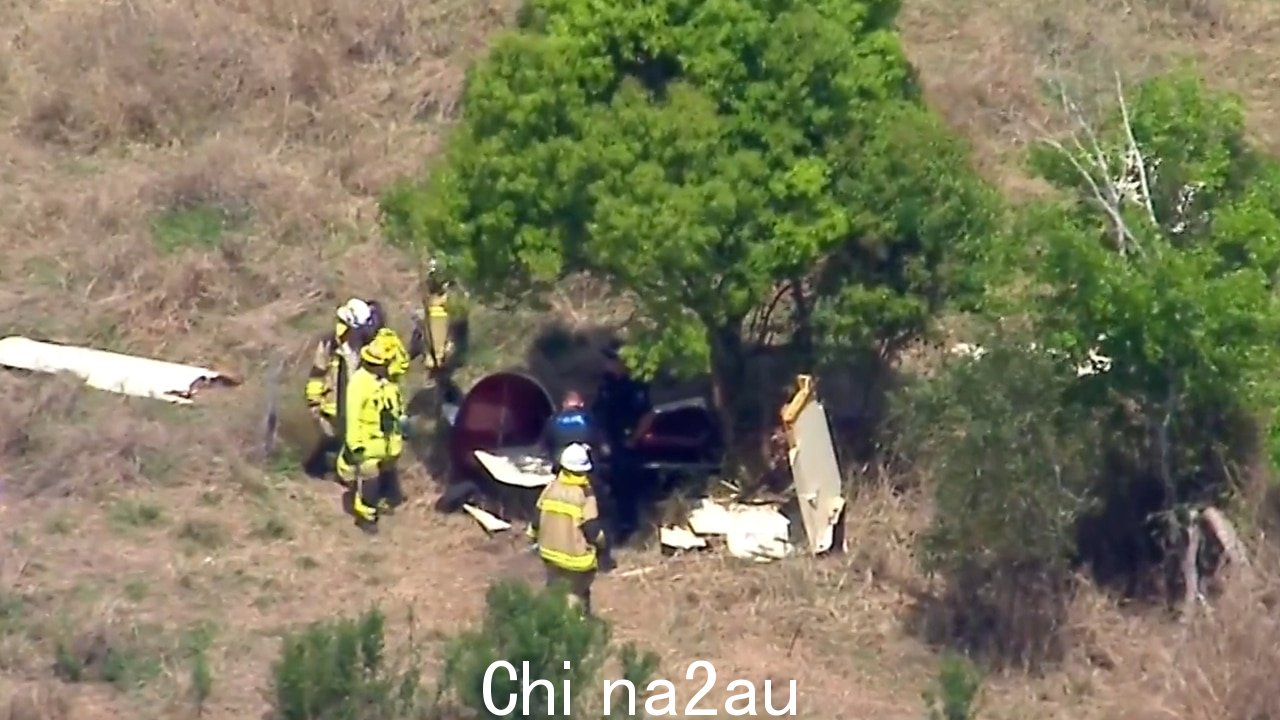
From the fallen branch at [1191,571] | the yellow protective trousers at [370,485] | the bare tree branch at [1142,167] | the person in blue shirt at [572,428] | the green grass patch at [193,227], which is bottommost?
the fallen branch at [1191,571]

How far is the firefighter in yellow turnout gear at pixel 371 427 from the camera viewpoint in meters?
12.5

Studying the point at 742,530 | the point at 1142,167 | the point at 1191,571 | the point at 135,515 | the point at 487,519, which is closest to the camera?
the point at 1191,571

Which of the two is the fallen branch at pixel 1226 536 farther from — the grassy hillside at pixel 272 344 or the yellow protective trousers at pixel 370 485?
the yellow protective trousers at pixel 370 485

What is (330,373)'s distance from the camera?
42.7 feet

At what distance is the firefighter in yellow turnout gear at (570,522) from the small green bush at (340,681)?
148 centimetres

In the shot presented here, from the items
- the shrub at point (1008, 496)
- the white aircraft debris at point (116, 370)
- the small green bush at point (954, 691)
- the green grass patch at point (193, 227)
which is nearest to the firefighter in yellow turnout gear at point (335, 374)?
the white aircraft debris at point (116, 370)

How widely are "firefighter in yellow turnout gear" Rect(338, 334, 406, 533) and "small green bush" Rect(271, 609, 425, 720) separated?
246cm

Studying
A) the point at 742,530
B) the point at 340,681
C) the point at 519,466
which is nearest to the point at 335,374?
the point at 519,466

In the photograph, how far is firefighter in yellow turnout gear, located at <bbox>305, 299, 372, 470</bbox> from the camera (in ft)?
42.2

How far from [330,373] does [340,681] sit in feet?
11.3

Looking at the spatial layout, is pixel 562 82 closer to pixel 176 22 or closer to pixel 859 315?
pixel 859 315

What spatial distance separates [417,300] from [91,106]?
3829mm

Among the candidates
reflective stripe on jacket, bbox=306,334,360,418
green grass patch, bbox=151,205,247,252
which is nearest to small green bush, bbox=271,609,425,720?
reflective stripe on jacket, bbox=306,334,360,418

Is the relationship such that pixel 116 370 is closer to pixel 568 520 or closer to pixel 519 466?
pixel 519 466
